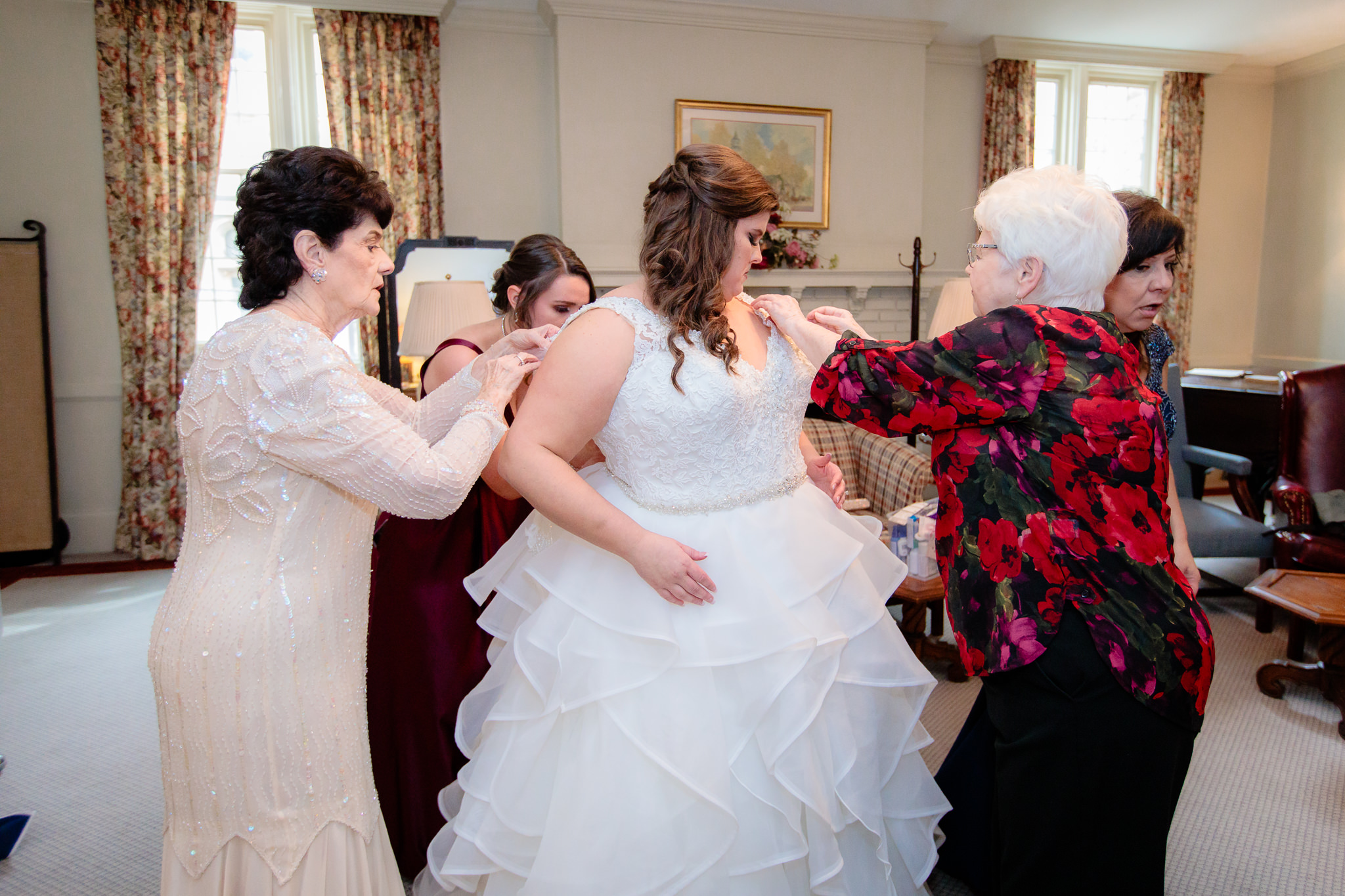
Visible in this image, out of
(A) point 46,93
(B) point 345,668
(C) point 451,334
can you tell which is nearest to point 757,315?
(B) point 345,668

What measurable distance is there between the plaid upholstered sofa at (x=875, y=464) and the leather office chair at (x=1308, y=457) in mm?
1561

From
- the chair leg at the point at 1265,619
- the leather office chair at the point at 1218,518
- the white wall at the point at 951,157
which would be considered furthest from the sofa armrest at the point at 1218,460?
the white wall at the point at 951,157

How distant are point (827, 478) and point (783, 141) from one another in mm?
4589

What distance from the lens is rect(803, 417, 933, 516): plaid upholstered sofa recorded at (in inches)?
159

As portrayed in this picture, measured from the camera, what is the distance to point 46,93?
510 centimetres

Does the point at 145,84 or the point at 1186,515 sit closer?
the point at 1186,515

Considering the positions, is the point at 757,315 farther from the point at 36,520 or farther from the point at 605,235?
the point at 36,520

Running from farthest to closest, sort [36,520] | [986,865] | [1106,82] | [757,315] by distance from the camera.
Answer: [1106,82] < [36,520] < [986,865] < [757,315]

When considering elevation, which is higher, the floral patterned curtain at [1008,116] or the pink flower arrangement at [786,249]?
the floral patterned curtain at [1008,116]

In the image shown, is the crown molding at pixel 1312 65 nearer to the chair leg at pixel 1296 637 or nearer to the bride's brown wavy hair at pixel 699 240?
the chair leg at pixel 1296 637

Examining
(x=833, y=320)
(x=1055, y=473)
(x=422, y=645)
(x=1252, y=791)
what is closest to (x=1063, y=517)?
(x=1055, y=473)

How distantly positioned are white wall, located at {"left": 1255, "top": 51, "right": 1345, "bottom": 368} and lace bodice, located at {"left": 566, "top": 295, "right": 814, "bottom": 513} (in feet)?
23.2

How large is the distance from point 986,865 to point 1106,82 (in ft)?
22.6

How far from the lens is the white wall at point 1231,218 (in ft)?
23.3
